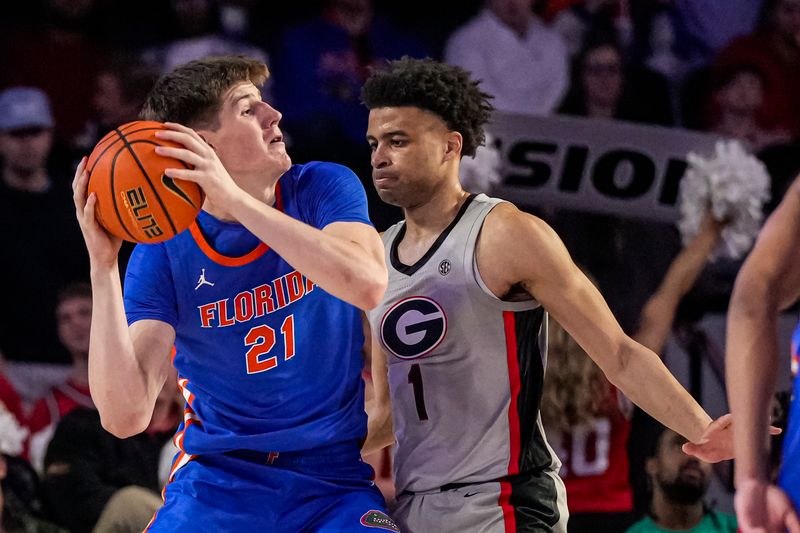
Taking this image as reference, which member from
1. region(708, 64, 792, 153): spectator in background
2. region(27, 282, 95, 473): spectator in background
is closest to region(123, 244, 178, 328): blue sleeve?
region(27, 282, 95, 473): spectator in background

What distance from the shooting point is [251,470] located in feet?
10.4

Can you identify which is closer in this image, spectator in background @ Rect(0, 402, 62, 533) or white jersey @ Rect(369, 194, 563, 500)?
white jersey @ Rect(369, 194, 563, 500)

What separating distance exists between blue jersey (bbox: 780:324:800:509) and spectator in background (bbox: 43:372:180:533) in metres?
3.90

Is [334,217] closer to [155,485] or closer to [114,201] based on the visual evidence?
[114,201]

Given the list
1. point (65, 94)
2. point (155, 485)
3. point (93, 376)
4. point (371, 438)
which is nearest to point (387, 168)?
point (371, 438)

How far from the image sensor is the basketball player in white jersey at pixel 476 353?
3422mm

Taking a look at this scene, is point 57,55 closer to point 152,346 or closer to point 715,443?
point 152,346

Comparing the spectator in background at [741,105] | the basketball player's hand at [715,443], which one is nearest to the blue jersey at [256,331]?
the basketball player's hand at [715,443]

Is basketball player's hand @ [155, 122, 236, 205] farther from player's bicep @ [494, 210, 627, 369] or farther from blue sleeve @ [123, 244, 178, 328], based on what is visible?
player's bicep @ [494, 210, 627, 369]

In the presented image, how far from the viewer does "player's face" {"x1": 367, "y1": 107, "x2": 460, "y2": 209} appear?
3652 millimetres

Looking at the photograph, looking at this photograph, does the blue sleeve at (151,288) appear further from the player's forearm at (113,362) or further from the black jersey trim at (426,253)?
the black jersey trim at (426,253)

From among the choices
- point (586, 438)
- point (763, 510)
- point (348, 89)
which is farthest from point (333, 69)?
point (763, 510)

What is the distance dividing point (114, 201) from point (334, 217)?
583 millimetres

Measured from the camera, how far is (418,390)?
3561mm
